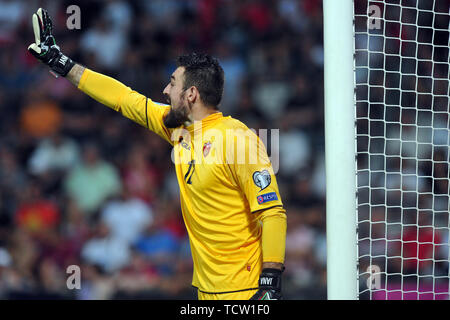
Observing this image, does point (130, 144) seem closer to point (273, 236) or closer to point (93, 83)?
point (93, 83)

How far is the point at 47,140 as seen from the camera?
721 centimetres

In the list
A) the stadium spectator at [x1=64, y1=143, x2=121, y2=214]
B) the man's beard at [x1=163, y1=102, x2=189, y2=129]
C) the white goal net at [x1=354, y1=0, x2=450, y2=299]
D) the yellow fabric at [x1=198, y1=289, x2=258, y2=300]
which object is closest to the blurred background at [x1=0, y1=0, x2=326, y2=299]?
the stadium spectator at [x1=64, y1=143, x2=121, y2=214]

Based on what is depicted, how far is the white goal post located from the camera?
3520 millimetres

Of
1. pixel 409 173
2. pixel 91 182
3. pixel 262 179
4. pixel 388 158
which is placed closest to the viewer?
pixel 262 179

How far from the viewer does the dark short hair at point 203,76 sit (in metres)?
3.92

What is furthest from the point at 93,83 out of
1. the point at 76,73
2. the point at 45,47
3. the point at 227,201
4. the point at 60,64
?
the point at 227,201

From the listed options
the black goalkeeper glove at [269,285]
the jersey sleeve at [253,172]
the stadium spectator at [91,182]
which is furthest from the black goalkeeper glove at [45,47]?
the stadium spectator at [91,182]

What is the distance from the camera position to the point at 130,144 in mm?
7254

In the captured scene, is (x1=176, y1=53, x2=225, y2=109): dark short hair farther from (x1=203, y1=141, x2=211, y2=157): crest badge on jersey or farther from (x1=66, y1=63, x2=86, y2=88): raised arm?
(x1=66, y1=63, x2=86, y2=88): raised arm

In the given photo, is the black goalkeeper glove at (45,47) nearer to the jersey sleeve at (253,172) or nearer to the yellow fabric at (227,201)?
the yellow fabric at (227,201)

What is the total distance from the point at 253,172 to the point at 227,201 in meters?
0.26
